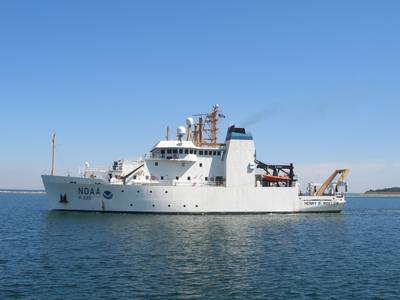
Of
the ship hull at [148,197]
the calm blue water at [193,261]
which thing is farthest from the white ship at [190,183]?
the calm blue water at [193,261]

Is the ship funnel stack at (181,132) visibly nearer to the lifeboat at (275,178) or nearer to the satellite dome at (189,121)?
the satellite dome at (189,121)

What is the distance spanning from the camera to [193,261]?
19.8 metres

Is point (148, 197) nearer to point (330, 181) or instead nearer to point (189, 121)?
point (189, 121)

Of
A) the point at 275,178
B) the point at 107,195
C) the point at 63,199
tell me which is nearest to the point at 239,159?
the point at 275,178

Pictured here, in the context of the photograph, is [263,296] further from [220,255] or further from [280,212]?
[280,212]

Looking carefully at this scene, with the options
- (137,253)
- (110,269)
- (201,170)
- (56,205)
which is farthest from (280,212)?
(110,269)

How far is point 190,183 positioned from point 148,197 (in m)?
4.12

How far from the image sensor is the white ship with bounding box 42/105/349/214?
3788cm

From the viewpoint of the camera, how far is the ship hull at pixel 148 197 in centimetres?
3769

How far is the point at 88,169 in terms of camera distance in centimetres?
3947

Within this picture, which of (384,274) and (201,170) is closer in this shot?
(384,274)

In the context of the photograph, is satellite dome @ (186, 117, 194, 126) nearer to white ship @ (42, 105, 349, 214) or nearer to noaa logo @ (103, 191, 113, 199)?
white ship @ (42, 105, 349, 214)

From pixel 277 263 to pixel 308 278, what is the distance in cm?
275

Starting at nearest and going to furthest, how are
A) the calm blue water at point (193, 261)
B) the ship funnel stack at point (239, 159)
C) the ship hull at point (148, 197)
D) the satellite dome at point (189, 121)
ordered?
the calm blue water at point (193, 261) < the ship hull at point (148, 197) < the ship funnel stack at point (239, 159) < the satellite dome at point (189, 121)
